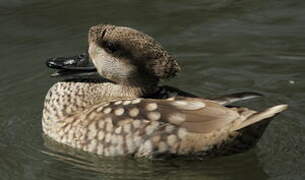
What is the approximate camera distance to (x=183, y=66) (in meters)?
8.33

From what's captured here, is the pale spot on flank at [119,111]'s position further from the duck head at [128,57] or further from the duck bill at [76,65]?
the duck bill at [76,65]

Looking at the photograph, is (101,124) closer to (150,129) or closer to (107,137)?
(107,137)

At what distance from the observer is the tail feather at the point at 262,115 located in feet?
19.3

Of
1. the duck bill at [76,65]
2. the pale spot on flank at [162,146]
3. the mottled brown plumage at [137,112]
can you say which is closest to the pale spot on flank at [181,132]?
the mottled brown plumage at [137,112]

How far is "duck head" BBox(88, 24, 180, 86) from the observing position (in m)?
6.55

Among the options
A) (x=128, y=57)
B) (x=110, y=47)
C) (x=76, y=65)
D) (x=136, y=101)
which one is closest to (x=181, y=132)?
(x=136, y=101)

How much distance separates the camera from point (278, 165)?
20.4 ft

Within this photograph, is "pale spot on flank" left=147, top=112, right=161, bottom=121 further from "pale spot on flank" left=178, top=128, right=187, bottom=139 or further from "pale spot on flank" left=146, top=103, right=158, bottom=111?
"pale spot on flank" left=178, top=128, right=187, bottom=139

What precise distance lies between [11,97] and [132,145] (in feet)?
6.14

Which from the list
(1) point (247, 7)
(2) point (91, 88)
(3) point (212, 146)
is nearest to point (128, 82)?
(2) point (91, 88)

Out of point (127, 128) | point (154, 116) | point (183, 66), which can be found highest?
point (154, 116)

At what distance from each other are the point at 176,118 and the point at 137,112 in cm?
31

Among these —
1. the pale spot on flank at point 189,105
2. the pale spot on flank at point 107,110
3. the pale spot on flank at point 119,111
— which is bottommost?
the pale spot on flank at point 107,110

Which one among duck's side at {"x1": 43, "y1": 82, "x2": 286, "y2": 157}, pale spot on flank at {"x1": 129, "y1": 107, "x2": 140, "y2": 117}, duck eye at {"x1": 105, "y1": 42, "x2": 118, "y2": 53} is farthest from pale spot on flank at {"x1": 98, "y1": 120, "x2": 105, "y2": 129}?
duck eye at {"x1": 105, "y1": 42, "x2": 118, "y2": 53}
